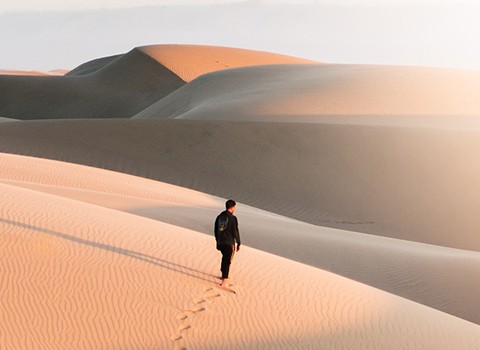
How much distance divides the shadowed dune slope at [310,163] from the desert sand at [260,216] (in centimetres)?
8

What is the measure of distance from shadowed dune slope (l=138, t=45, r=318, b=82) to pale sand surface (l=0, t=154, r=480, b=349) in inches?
2944

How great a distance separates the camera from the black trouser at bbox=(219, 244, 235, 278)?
8.76 metres

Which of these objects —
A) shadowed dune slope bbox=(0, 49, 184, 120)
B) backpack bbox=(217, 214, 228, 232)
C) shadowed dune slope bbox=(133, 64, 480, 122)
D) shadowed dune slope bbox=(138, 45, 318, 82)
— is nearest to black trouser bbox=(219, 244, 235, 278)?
backpack bbox=(217, 214, 228, 232)

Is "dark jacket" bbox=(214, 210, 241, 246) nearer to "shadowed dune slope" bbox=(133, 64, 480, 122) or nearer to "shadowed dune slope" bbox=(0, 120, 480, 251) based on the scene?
"shadowed dune slope" bbox=(0, 120, 480, 251)

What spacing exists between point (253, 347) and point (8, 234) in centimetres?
315

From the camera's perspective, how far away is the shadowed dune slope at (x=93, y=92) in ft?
265

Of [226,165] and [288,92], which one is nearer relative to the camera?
[226,165]

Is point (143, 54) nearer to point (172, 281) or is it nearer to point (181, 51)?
point (181, 51)

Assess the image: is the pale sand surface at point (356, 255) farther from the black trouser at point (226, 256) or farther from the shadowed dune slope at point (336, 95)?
the shadowed dune slope at point (336, 95)

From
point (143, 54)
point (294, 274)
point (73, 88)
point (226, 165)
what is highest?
point (143, 54)

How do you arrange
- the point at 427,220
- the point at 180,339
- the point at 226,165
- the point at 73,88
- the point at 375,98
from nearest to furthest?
the point at 180,339, the point at 427,220, the point at 226,165, the point at 375,98, the point at 73,88

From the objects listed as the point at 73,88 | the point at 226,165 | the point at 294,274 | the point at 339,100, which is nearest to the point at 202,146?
the point at 226,165

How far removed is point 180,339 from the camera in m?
7.50

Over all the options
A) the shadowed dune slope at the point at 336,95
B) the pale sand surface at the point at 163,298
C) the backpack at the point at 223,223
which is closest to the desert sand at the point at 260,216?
the pale sand surface at the point at 163,298
